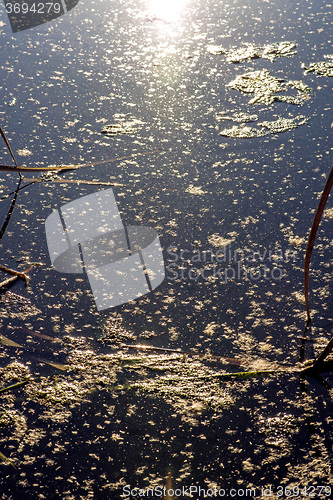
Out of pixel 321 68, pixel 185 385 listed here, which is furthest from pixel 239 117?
pixel 185 385

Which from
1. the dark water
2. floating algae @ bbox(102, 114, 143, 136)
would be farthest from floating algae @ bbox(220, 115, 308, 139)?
floating algae @ bbox(102, 114, 143, 136)

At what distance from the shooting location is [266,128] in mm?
1722

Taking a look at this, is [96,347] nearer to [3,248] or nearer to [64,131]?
[3,248]

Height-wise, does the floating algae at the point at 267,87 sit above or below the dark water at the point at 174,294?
above

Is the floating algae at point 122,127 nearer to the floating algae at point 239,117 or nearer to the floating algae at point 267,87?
the floating algae at point 239,117

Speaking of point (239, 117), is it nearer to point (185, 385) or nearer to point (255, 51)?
point (255, 51)

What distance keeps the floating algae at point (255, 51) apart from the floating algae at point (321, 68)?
0.44 feet

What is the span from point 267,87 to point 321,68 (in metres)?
0.32

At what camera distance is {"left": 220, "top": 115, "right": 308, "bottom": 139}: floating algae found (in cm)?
170

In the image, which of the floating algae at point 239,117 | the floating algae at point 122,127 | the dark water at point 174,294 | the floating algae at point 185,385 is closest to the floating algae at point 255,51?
the dark water at point 174,294

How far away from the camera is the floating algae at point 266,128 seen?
5.56 ft

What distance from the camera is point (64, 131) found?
5.88 ft

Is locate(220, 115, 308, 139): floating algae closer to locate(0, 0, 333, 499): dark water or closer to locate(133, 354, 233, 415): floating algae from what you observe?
locate(0, 0, 333, 499): dark water

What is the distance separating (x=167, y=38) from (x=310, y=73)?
0.75 metres
